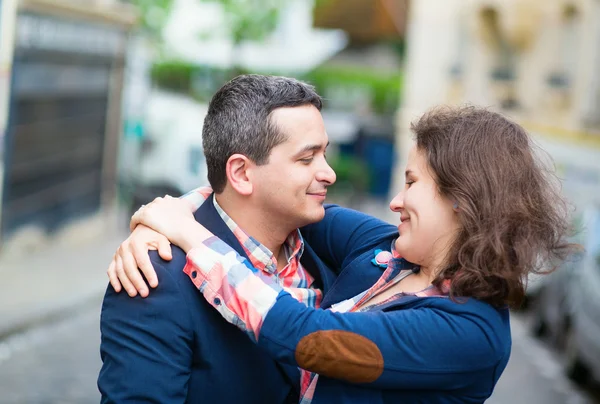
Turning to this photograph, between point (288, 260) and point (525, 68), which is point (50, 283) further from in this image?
point (525, 68)

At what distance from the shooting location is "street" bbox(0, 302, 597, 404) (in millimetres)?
8094

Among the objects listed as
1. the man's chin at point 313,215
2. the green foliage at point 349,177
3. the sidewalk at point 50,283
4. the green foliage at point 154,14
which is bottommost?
the green foliage at point 349,177

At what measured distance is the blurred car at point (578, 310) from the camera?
29.5ft

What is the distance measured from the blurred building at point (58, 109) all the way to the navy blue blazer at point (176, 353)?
10676 mm

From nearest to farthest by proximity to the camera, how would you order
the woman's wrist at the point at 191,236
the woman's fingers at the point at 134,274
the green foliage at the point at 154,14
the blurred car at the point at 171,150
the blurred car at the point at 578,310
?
the woman's fingers at the point at 134,274 → the woman's wrist at the point at 191,236 → the blurred car at the point at 578,310 → the blurred car at the point at 171,150 → the green foliage at the point at 154,14

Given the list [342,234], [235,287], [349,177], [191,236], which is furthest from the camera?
[349,177]

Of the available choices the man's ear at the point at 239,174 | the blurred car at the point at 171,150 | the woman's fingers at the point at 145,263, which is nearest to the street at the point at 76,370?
the man's ear at the point at 239,174

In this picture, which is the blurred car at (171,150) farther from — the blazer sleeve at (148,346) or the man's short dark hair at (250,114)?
the blazer sleeve at (148,346)

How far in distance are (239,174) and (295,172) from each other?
6.5 inches

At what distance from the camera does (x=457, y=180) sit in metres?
2.56

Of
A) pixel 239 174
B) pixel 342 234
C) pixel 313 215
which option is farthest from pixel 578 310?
pixel 239 174

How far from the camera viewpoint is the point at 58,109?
17.2 metres

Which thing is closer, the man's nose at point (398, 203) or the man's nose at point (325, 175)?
the man's nose at point (398, 203)

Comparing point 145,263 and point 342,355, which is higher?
point 145,263
